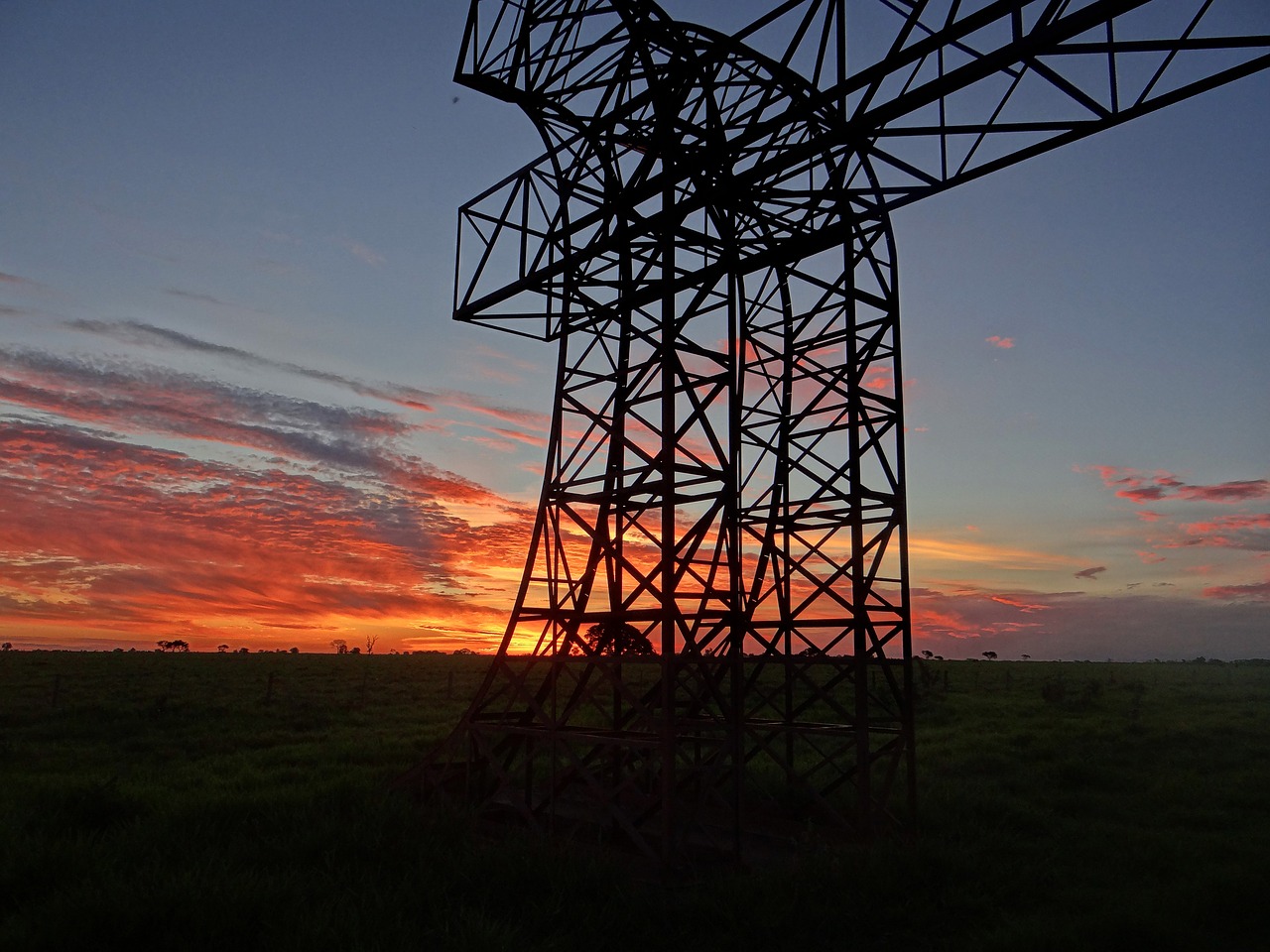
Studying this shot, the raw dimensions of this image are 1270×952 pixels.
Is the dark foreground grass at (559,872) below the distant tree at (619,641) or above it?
below

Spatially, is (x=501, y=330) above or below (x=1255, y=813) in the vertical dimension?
above

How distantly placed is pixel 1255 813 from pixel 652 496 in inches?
450

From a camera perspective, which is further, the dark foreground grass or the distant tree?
the distant tree

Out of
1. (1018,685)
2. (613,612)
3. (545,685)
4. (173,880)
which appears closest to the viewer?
(173,880)

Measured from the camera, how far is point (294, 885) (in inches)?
352

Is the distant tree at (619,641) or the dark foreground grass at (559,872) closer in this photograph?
the dark foreground grass at (559,872)

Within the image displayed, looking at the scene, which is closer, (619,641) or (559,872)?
(559,872)

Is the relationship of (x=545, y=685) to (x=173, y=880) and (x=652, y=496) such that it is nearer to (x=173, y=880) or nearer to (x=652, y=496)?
(x=652, y=496)

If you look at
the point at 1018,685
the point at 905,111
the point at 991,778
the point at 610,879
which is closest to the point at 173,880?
the point at 610,879

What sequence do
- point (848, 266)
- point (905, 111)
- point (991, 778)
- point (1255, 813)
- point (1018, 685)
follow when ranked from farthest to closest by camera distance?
point (1018, 685) → point (991, 778) → point (1255, 813) → point (848, 266) → point (905, 111)

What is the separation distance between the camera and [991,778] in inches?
712

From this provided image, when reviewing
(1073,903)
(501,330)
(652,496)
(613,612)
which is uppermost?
(501,330)

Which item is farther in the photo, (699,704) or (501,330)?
(501,330)

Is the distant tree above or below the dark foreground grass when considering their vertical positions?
above
